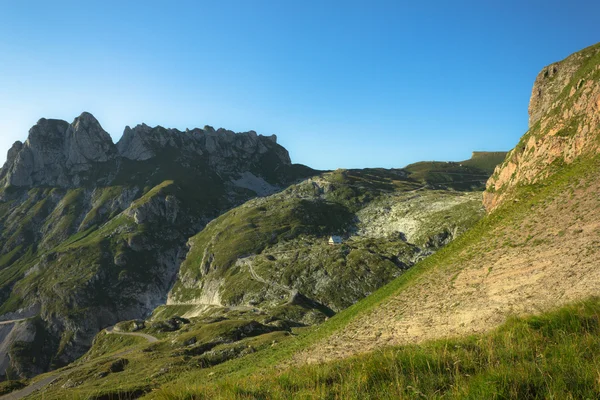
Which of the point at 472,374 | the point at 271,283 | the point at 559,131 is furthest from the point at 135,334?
the point at 472,374

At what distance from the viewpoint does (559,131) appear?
146 ft

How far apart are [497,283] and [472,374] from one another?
19.2m

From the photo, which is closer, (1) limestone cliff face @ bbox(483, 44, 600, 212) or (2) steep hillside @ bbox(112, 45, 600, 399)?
→ (2) steep hillside @ bbox(112, 45, 600, 399)

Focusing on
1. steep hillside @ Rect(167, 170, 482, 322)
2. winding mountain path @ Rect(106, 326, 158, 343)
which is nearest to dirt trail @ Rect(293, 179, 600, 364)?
steep hillside @ Rect(167, 170, 482, 322)

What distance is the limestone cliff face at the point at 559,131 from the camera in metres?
40.1

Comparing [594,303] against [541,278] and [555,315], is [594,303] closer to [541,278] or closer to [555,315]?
[555,315]

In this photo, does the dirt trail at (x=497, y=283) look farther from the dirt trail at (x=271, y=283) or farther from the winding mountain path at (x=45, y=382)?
the dirt trail at (x=271, y=283)

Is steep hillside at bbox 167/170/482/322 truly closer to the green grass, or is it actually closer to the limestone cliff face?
the limestone cliff face

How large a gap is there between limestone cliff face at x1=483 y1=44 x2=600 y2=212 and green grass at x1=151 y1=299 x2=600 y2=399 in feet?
123

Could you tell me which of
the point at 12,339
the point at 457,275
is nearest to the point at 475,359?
the point at 457,275

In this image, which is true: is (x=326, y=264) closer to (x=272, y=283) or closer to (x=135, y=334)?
(x=272, y=283)

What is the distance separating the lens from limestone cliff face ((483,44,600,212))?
40094mm

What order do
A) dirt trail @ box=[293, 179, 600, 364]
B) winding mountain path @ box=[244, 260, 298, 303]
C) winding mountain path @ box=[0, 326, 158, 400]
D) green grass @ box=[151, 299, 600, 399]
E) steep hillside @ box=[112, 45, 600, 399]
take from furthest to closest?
1. winding mountain path @ box=[244, 260, 298, 303]
2. winding mountain path @ box=[0, 326, 158, 400]
3. dirt trail @ box=[293, 179, 600, 364]
4. steep hillside @ box=[112, 45, 600, 399]
5. green grass @ box=[151, 299, 600, 399]

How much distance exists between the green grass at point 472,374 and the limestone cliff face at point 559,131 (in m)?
37.4
